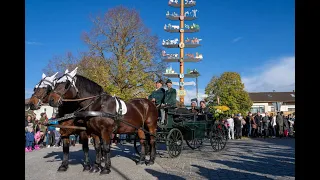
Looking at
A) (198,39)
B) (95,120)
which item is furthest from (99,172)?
(198,39)

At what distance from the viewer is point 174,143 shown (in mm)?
11086

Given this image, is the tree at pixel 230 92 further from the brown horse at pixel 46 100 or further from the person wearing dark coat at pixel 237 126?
the brown horse at pixel 46 100

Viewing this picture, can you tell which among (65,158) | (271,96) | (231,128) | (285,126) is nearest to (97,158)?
(65,158)

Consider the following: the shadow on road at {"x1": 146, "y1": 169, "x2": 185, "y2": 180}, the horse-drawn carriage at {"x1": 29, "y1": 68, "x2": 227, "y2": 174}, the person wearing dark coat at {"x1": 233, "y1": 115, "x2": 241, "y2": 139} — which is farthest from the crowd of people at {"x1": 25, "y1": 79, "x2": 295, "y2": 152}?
the shadow on road at {"x1": 146, "y1": 169, "x2": 185, "y2": 180}

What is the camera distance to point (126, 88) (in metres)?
27.9

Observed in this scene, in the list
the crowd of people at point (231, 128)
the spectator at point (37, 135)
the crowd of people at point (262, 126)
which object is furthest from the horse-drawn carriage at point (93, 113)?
→ the crowd of people at point (262, 126)

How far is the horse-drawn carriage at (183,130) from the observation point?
1105 centimetres

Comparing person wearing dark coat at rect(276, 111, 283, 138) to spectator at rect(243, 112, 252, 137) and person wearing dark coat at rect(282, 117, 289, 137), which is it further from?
spectator at rect(243, 112, 252, 137)

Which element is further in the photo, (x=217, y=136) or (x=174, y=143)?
(x=217, y=136)

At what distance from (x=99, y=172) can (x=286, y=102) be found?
74.7 meters

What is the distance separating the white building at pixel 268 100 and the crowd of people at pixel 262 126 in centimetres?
5275

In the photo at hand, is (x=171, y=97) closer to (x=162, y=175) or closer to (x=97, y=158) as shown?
(x=97, y=158)

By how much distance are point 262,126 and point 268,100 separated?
2358 inches
